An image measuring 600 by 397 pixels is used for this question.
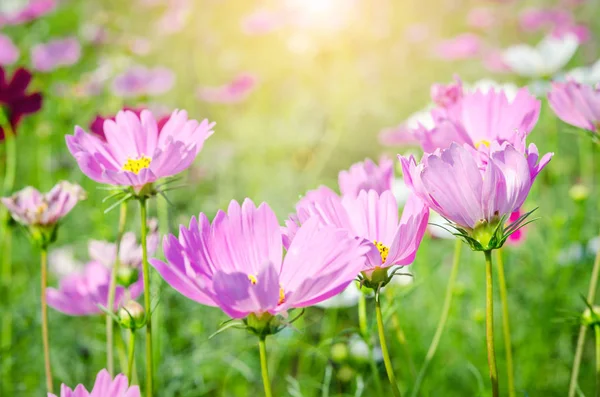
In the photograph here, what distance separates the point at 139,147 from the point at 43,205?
143 millimetres

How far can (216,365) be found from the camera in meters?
1.16

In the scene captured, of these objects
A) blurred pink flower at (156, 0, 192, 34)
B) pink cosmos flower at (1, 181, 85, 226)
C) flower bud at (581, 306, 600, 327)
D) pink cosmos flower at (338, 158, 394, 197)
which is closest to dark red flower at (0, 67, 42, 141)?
pink cosmos flower at (1, 181, 85, 226)

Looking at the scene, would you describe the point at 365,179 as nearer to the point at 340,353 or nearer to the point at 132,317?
the point at 132,317

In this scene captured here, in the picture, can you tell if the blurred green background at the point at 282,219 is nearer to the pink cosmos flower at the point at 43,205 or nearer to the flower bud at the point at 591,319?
the flower bud at the point at 591,319

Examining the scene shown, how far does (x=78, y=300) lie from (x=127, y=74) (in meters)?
0.94

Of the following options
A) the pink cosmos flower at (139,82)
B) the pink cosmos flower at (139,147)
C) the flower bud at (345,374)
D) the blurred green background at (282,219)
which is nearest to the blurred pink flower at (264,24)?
the blurred green background at (282,219)

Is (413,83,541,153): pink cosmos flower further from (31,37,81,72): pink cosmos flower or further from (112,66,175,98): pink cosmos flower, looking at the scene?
(31,37,81,72): pink cosmos flower

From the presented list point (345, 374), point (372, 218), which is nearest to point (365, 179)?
point (372, 218)

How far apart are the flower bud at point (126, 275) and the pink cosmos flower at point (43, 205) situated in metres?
0.08

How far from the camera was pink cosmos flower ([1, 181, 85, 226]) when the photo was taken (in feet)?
1.99

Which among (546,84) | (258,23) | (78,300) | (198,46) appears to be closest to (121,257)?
(78,300)

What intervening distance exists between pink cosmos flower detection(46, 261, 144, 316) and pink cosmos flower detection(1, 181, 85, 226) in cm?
11

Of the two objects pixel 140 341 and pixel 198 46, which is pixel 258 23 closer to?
pixel 198 46

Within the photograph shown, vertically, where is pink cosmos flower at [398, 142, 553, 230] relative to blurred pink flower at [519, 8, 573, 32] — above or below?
below
